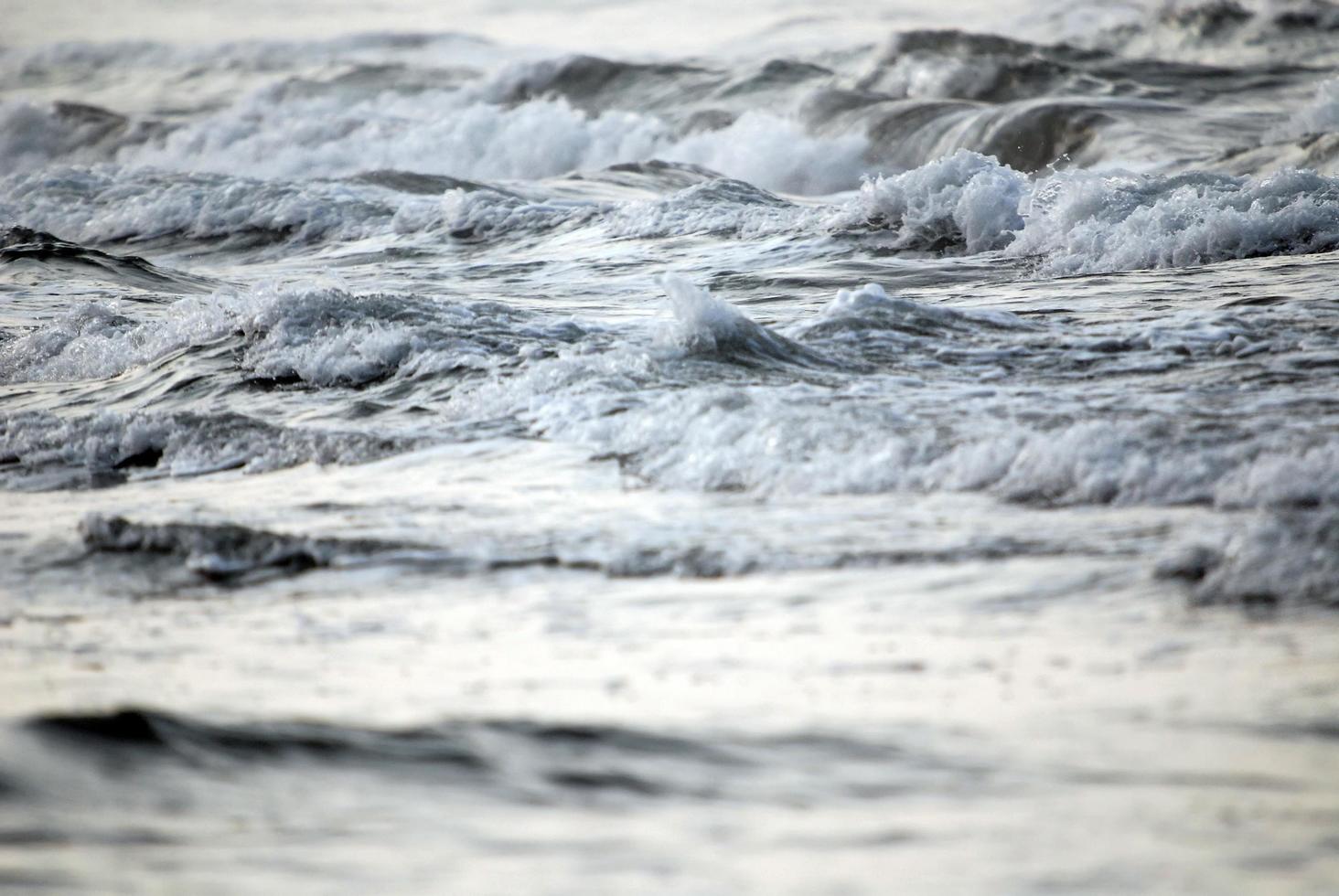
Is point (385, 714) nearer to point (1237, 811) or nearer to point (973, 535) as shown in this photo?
point (1237, 811)

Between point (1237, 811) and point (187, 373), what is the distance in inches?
218

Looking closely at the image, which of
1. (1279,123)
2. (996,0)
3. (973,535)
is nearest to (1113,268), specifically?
(973,535)

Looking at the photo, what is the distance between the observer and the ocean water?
6.69 ft

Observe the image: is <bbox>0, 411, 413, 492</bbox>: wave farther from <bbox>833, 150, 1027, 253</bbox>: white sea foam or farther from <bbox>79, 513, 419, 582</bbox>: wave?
<bbox>833, 150, 1027, 253</bbox>: white sea foam

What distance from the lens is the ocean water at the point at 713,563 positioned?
204 centimetres

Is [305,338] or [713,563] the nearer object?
[713,563]

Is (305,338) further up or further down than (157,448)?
further up

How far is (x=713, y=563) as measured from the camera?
3430 mm

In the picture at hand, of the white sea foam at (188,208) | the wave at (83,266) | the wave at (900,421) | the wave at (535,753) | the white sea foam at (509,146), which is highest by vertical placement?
the white sea foam at (509,146)

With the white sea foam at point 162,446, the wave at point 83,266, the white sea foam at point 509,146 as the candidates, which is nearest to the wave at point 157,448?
the white sea foam at point 162,446

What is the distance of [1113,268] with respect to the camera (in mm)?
8344

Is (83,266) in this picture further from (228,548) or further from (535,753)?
(535,753)

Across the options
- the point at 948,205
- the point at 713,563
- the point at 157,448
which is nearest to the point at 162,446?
the point at 157,448

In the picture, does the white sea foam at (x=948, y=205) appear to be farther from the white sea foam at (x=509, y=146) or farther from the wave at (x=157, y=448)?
the white sea foam at (x=509, y=146)
